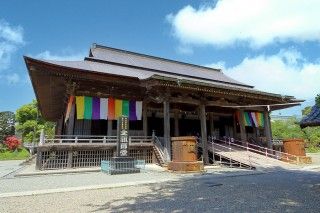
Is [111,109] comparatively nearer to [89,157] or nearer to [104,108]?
[104,108]

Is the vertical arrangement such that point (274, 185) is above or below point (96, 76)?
below

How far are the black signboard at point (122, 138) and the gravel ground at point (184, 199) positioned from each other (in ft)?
15.7

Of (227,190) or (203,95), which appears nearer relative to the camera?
(227,190)

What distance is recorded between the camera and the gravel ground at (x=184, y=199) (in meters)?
6.10

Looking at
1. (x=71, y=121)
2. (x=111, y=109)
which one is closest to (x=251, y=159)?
(x=111, y=109)

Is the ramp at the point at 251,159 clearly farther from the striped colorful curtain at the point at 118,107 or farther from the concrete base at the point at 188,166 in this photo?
the striped colorful curtain at the point at 118,107

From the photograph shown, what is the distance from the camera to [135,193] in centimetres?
812

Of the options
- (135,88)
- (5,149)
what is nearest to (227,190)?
(135,88)

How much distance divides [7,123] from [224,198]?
208ft

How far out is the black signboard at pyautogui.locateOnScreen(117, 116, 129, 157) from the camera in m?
13.9

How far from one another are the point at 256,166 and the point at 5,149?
42.1 m

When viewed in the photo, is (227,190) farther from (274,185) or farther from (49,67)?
(49,67)

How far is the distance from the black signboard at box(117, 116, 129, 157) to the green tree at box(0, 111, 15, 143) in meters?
50.4

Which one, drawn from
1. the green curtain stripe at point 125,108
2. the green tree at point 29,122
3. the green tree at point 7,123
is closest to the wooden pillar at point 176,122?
the green curtain stripe at point 125,108
